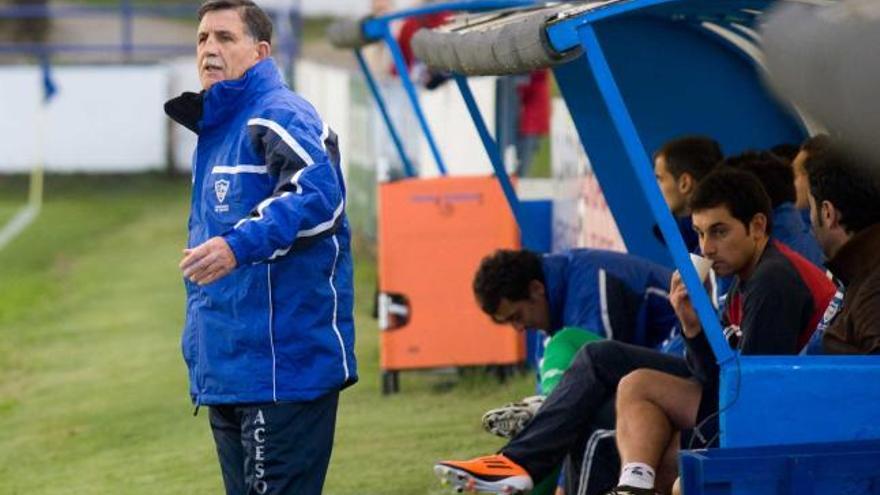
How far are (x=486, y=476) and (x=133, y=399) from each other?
5187 mm

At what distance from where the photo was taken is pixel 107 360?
13141mm

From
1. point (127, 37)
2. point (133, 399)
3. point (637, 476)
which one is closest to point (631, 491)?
point (637, 476)

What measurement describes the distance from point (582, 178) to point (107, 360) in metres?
4.21

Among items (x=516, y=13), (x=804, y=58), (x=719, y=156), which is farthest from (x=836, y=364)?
(x=719, y=156)

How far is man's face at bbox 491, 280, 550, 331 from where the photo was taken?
308 inches

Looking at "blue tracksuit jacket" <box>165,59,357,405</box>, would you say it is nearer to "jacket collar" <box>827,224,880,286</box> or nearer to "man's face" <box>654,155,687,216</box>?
"jacket collar" <box>827,224,880,286</box>

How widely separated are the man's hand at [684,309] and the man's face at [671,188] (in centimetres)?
174

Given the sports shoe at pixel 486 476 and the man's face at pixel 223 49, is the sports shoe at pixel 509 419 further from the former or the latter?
the man's face at pixel 223 49

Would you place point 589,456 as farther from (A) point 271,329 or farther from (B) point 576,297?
(A) point 271,329

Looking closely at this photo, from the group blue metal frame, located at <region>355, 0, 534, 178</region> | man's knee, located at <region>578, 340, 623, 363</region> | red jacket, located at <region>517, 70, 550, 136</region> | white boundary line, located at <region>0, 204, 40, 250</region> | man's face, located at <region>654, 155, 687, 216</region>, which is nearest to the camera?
man's knee, located at <region>578, 340, 623, 363</region>

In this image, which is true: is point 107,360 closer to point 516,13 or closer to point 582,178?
point 582,178

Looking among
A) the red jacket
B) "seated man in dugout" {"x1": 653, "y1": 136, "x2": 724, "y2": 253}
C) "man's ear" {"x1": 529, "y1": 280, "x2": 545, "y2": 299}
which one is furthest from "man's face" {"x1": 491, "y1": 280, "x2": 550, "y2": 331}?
the red jacket

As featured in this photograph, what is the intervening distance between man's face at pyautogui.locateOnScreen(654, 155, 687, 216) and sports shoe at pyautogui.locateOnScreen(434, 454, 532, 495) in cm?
180

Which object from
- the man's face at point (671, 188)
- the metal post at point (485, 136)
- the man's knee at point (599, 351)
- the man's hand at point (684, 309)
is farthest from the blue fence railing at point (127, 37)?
the man's hand at point (684, 309)
